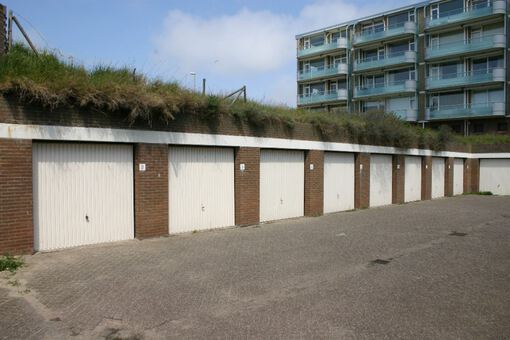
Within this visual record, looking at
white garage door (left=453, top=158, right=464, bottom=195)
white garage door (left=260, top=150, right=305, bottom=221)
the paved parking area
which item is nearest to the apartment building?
white garage door (left=453, top=158, right=464, bottom=195)

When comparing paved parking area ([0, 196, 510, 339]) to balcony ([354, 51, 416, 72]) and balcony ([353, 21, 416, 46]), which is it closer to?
balcony ([354, 51, 416, 72])

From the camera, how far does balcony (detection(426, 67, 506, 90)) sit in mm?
37938

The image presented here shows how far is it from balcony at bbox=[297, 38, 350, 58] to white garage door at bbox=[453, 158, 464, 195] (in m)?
23.8

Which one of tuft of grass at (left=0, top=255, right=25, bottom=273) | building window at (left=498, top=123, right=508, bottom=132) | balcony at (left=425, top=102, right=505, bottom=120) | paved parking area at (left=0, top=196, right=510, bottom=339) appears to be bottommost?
paved parking area at (left=0, top=196, right=510, bottom=339)

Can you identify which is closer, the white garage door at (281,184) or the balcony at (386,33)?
the white garage door at (281,184)

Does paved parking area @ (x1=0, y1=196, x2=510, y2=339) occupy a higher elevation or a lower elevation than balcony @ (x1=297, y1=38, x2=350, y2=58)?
lower

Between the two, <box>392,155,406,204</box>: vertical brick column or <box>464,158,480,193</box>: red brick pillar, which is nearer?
<box>392,155,406,204</box>: vertical brick column

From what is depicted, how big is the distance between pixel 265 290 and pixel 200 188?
5794 mm

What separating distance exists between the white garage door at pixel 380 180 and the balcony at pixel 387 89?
2509 centimetres

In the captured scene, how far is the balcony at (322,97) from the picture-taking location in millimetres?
48938

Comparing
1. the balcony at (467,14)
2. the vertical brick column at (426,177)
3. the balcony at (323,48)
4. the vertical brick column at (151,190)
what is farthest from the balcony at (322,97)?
the vertical brick column at (151,190)

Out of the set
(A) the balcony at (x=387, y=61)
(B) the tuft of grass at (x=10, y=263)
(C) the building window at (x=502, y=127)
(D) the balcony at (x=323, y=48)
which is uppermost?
(D) the balcony at (x=323, y=48)

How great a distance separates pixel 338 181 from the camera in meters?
17.7

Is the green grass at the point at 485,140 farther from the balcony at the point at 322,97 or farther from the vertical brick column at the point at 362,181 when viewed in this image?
the balcony at the point at 322,97
